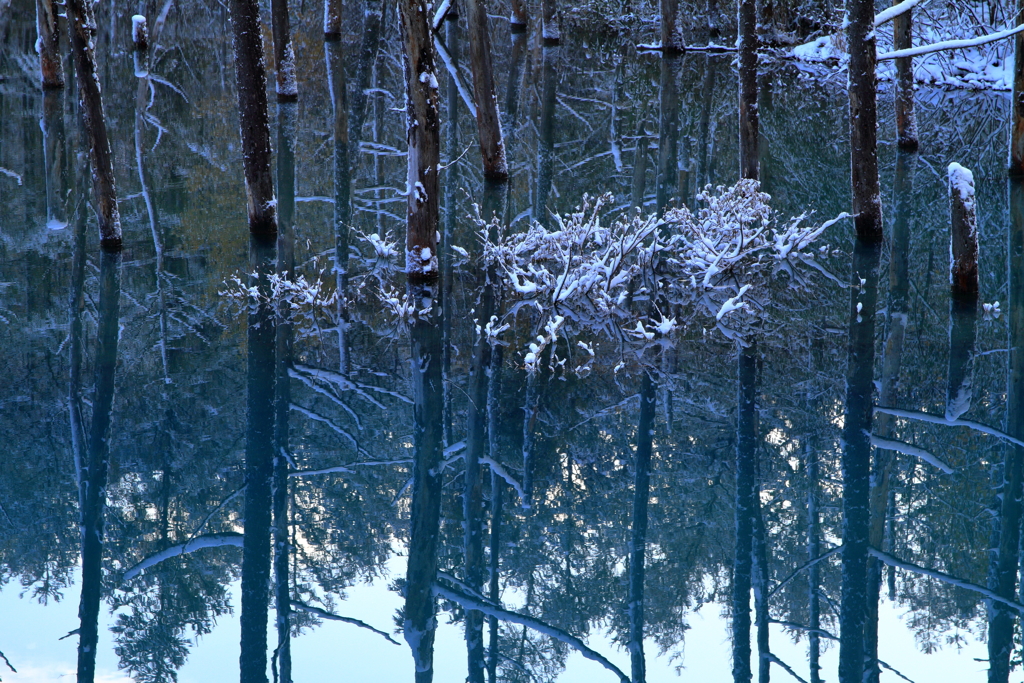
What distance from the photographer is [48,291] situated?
1013 cm

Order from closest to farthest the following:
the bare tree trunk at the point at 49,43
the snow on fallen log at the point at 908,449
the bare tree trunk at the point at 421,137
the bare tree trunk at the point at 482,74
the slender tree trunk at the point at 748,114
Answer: the snow on fallen log at the point at 908,449 → the bare tree trunk at the point at 421,137 → the slender tree trunk at the point at 748,114 → the bare tree trunk at the point at 482,74 → the bare tree trunk at the point at 49,43

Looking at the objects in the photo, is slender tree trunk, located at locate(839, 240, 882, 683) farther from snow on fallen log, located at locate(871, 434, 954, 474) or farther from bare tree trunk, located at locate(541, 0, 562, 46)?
bare tree trunk, located at locate(541, 0, 562, 46)

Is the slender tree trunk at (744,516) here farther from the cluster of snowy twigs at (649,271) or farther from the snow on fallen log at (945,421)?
the cluster of snowy twigs at (649,271)

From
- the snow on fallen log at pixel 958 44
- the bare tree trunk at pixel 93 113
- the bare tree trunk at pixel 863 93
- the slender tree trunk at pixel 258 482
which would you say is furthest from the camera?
the bare tree trunk at pixel 863 93

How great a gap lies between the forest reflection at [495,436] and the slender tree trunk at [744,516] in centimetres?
2

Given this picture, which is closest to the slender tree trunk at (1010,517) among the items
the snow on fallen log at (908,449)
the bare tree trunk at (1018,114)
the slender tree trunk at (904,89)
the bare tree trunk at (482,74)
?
the snow on fallen log at (908,449)

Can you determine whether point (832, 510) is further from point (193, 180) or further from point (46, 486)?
point (193, 180)

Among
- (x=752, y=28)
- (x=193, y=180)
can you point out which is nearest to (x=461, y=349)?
(x=752, y=28)

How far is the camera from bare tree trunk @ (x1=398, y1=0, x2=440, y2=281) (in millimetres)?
9102

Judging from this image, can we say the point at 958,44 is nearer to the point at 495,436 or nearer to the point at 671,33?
the point at 495,436

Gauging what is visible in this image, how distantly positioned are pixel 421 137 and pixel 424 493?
4410 millimetres

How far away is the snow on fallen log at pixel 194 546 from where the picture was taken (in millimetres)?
5473

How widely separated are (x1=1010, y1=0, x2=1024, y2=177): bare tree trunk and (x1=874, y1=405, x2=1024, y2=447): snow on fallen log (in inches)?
326

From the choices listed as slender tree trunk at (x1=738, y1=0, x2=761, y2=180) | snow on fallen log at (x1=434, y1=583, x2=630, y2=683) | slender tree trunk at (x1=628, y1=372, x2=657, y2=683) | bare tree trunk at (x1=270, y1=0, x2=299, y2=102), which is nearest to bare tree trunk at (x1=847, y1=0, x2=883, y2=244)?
slender tree trunk at (x1=738, y1=0, x2=761, y2=180)
